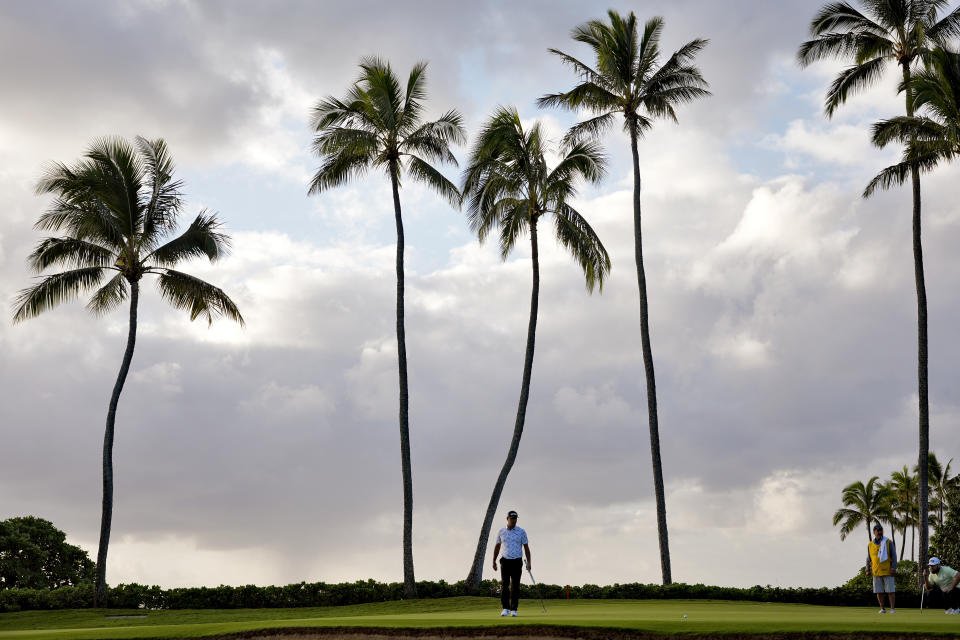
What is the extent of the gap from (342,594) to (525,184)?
56.6 ft

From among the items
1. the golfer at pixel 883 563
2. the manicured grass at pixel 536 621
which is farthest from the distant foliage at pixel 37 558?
the golfer at pixel 883 563

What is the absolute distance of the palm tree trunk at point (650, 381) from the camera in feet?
113

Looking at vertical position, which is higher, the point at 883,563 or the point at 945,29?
the point at 945,29

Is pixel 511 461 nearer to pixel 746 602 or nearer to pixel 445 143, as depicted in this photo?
pixel 746 602

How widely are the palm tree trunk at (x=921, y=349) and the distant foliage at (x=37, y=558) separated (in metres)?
36.4

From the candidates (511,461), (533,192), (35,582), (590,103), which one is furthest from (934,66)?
(35,582)

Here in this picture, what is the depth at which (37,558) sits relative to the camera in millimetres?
44781

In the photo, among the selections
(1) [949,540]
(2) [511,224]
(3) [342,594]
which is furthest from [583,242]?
(1) [949,540]

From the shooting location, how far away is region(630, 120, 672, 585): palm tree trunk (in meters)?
34.6

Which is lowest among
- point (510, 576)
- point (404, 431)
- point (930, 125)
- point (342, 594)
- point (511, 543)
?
point (342, 594)

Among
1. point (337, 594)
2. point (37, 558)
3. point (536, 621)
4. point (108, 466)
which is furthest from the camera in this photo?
point (37, 558)

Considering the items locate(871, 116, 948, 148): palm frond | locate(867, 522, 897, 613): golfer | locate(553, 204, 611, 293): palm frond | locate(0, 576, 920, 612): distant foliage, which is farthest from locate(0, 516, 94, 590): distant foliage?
locate(871, 116, 948, 148): palm frond

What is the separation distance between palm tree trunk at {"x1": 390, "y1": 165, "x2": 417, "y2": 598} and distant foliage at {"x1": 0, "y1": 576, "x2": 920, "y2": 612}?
65cm

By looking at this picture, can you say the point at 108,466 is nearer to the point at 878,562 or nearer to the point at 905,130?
the point at 878,562
